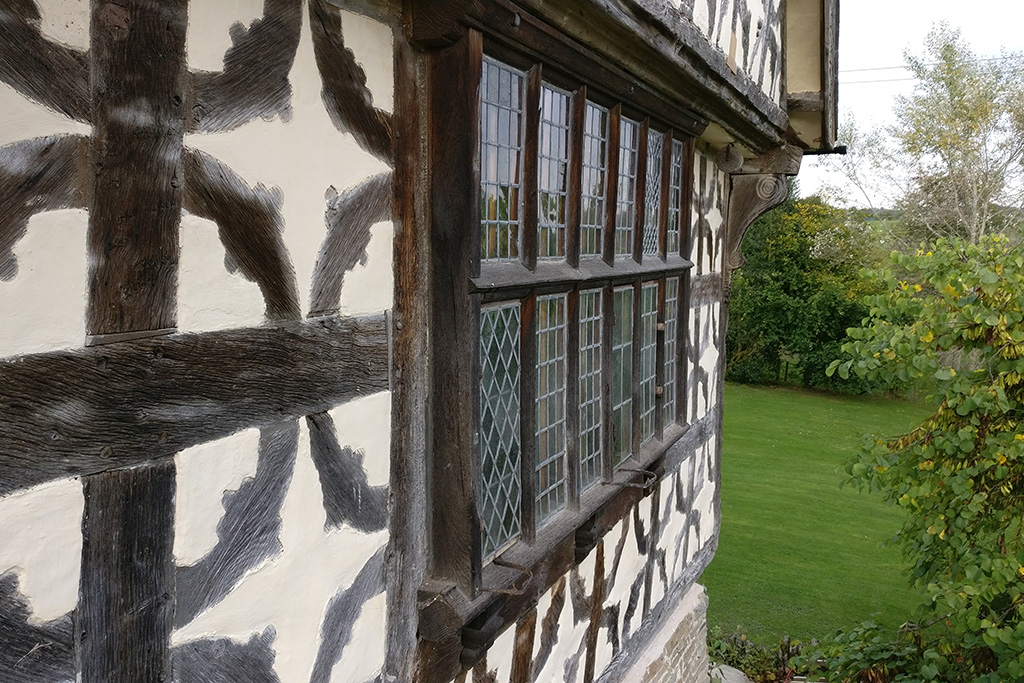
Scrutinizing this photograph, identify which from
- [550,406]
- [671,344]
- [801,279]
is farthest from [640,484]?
[801,279]

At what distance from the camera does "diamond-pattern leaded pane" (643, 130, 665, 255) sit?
3.91m

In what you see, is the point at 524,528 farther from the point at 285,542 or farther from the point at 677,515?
the point at 677,515

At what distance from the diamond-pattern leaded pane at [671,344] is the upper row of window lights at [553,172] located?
41 cm

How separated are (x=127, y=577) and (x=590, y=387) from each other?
2134 millimetres

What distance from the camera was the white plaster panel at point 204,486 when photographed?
1583 mm

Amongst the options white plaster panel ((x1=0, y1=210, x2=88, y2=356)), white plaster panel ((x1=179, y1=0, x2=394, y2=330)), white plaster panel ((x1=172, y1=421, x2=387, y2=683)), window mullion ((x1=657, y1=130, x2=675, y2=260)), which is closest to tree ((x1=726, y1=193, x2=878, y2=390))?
window mullion ((x1=657, y1=130, x2=675, y2=260))

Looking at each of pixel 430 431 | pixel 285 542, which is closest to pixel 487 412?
pixel 430 431

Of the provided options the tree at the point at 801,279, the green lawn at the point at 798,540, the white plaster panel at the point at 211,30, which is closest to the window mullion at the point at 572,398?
the white plaster panel at the point at 211,30

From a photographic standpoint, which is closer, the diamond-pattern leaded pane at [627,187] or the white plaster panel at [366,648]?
the white plaster panel at [366,648]

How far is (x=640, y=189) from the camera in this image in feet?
12.2

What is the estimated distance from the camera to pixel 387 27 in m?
2.13

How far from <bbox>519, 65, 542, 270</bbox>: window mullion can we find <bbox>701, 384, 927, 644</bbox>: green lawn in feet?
11.8

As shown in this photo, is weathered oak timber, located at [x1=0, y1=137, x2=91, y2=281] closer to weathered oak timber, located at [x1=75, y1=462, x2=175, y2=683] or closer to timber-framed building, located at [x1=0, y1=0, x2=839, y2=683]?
timber-framed building, located at [x1=0, y1=0, x2=839, y2=683]

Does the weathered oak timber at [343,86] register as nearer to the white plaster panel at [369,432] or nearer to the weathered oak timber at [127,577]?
the white plaster panel at [369,432]
